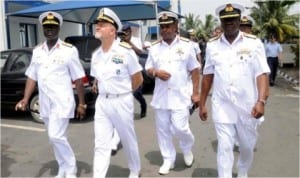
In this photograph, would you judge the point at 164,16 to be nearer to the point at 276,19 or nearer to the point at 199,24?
the point at 276,19

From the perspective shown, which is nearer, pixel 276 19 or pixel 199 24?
pixel 276 19

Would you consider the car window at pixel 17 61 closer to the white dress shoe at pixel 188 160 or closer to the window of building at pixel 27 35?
the white dress shoe at pixel 188 160

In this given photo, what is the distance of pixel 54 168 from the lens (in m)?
5.84

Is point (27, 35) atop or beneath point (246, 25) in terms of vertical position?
beneath

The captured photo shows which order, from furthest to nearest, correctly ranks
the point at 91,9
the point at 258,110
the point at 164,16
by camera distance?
the point at 91,9 → the point at 164,16 → the point at 258,110

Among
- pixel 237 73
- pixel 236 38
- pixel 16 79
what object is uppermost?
pixel 236 38

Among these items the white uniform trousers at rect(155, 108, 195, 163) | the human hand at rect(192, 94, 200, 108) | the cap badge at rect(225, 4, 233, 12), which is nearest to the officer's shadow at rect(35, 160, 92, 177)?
the white uniform trousers at rect(155, 108, 195, 163)

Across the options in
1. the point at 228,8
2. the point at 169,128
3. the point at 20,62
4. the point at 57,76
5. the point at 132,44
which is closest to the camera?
the point at 228,8

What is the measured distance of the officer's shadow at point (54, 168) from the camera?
18.4ft

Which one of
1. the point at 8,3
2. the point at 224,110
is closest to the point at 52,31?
the point at 224,110

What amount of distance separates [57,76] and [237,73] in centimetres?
190

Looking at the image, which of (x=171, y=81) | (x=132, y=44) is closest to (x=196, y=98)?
(x=171, y=81)

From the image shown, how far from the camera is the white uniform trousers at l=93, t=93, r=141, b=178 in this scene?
467 centimetres

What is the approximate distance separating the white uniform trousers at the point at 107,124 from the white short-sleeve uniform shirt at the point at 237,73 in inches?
35.6
